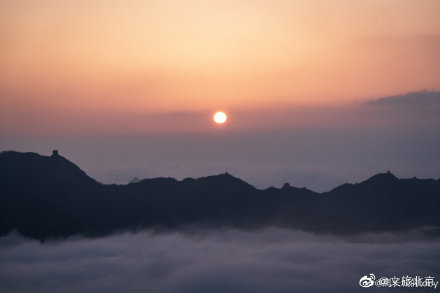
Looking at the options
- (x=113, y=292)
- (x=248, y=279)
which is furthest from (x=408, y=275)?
(x=113, y=292)

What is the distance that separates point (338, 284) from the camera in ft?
612

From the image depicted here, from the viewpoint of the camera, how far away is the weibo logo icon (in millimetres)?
182225

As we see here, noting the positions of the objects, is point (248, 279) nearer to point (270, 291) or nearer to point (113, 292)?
point (270, 291)

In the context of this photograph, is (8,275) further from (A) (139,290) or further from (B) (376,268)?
(B) (376,268)

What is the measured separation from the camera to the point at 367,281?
184 metres

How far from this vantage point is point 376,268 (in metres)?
198

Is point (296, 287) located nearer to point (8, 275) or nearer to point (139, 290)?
point (139, 290)

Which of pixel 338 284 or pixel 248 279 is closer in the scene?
pixel 338 284

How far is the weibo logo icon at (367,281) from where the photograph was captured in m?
182

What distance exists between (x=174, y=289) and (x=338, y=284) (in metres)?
49.2

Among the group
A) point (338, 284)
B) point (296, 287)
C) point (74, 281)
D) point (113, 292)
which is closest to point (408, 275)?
point (338, 284)

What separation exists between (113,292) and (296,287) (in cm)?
5494

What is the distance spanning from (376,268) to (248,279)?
40.7m

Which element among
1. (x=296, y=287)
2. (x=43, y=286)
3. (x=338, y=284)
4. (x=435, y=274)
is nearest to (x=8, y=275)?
(x=43, y=286)
